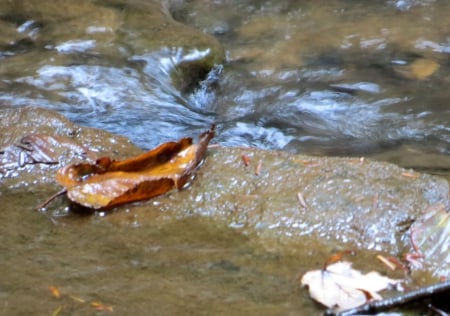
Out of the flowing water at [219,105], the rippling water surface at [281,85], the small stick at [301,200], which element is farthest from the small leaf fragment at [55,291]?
the rippling water surface at [281,85]

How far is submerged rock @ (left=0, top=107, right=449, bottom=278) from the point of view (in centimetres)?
241

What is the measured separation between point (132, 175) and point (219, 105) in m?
2.14

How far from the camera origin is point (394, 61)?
5.29 m

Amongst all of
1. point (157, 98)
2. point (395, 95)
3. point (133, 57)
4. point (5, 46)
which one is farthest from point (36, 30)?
point (395, 95)

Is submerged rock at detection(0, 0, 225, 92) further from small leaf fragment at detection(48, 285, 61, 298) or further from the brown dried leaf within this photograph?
small leaf fragment at detection(48, 285, 61, 298)

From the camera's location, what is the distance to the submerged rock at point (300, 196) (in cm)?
241

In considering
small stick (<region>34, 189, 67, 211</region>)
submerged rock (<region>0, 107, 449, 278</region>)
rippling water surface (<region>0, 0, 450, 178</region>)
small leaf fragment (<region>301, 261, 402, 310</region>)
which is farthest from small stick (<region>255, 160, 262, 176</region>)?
rippling water surface (<region>0, 0, 450, 178</region>)

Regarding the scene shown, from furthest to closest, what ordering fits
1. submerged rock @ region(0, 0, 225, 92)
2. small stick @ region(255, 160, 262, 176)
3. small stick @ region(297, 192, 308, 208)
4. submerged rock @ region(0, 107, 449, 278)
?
submerged rock @ region(0, 0, 225, 92) → small stick @ region(255, 160, 262, 176) → small stick @ region(297, 192, 308, 208) → submerged rock @ region(0, 107, 449, 278)

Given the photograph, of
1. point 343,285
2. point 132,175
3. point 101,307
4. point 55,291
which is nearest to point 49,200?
point 132,175

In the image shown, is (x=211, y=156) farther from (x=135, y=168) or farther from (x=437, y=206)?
(x=437, y=206)

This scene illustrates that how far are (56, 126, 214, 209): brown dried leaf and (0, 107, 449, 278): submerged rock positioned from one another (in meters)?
0.04

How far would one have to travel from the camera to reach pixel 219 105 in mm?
4758

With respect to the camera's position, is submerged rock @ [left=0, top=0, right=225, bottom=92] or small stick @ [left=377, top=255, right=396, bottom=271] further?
submerged rock @ [left=0, top=0, right=225, bottom=92]

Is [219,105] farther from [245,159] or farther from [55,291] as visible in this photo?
[55,291]
